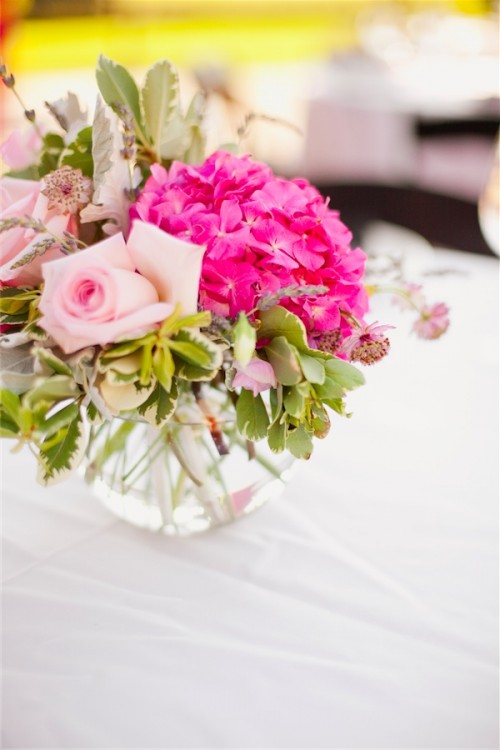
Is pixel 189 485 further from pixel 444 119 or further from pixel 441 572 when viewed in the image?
pixel 444 119

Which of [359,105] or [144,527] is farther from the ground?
[359,105]

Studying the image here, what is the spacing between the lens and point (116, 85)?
573 mm

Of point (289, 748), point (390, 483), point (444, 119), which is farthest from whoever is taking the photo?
point (444, 119)

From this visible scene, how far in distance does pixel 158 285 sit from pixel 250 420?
0.42ft

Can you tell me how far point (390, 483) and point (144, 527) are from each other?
0.29 m

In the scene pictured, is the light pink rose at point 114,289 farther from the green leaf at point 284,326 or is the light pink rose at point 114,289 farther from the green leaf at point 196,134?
the green leaf at point 196,134

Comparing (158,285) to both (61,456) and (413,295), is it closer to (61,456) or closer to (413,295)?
(61,456)

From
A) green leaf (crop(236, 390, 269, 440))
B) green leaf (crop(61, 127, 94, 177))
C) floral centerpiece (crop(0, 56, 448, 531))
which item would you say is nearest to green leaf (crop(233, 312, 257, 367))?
floral centerpiece (crop(0, 56, 448, 531))

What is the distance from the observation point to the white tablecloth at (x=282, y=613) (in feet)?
1.83

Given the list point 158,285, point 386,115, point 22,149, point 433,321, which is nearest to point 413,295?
point 433,321

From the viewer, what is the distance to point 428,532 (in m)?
0.73

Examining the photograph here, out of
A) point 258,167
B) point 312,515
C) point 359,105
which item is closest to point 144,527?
point 312,515

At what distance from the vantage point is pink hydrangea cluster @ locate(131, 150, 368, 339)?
19.1 inches

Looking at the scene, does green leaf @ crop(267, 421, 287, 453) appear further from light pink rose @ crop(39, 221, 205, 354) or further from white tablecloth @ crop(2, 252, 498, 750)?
white tablecloth @ crop(2, 252, 498, 750)
